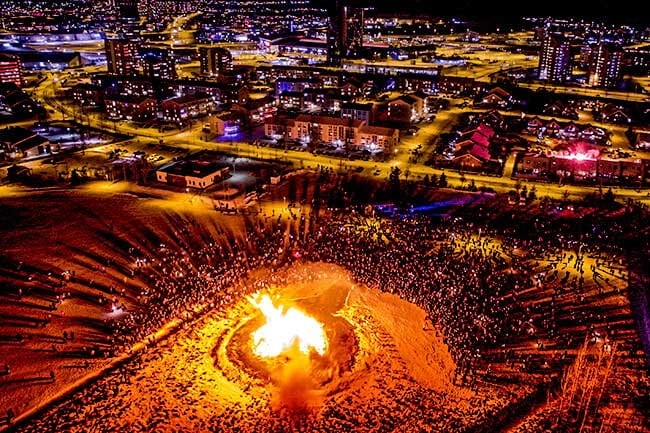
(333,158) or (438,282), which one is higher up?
(333,158)

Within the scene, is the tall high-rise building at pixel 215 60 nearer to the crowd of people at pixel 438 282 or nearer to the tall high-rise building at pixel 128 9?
the crowd of people at pixel 438 282

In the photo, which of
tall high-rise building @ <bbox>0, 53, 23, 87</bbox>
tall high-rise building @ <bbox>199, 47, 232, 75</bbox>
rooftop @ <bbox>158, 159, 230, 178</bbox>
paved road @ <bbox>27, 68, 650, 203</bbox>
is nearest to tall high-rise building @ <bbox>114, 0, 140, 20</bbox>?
tall high-rise building @ <bbox>199, 47, 232, 75</bbox>

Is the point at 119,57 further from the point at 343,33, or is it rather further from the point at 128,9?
the point at 128,9

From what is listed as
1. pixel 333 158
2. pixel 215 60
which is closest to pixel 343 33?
pixel 215 60

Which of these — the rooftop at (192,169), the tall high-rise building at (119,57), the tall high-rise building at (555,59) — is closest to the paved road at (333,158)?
the rooftop at (192,169)

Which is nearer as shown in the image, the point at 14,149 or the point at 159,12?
the point at 14,149

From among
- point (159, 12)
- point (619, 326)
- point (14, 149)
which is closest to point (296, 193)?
point (619, 326)

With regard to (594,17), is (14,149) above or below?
below

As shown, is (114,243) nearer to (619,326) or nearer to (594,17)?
(619,326)
